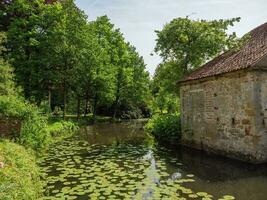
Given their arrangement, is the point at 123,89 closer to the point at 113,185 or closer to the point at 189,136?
the point at 189,136

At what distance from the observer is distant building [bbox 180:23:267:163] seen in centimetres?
1335

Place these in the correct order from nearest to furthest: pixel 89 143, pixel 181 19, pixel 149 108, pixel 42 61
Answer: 1. pixel 89 143
2. pixel 181 19
3. pixel 42 61
4. pixel 149 108

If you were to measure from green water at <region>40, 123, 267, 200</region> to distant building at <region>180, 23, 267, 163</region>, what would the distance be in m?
0.87

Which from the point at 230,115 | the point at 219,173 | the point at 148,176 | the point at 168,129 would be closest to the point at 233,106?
the point at 230,115

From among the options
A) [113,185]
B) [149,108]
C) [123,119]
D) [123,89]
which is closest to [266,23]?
[113,185]

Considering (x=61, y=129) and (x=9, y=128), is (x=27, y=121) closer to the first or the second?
(x=9, y=128)

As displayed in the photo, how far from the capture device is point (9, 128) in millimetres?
14844

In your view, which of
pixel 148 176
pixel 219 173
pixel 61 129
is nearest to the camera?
pixel 148 176

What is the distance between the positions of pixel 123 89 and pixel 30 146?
28.6 m

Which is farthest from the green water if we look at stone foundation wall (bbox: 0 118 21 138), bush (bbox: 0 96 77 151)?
stone foundation wall (bbox: 0 118 21 138)

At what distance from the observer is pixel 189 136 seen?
18797 millimetres

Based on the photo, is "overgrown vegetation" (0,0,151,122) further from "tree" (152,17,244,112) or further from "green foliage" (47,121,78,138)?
"tree" (152,17,244,112)

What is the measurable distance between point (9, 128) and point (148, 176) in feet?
23.2

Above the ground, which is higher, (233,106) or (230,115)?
(233,106)
